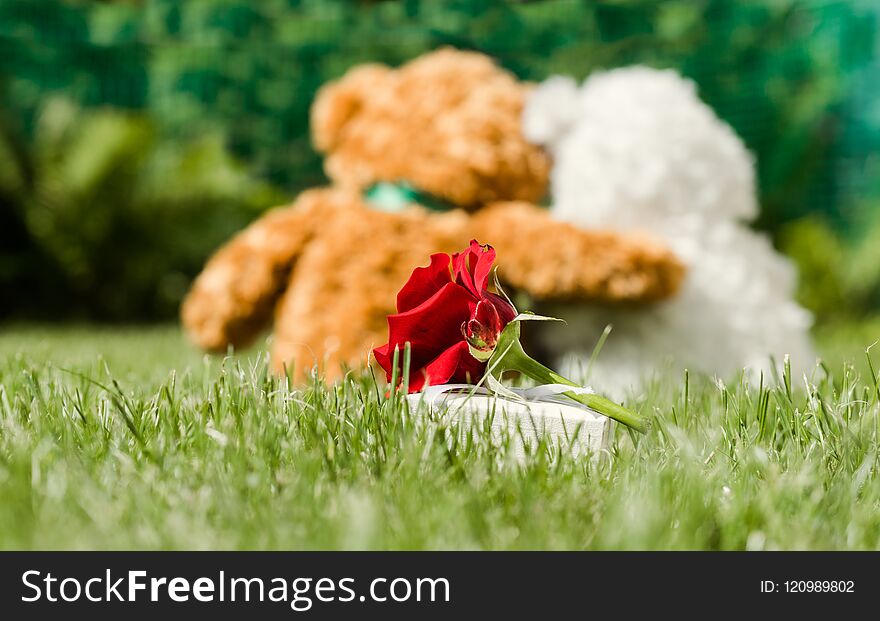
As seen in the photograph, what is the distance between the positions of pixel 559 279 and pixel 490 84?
549 millimetres

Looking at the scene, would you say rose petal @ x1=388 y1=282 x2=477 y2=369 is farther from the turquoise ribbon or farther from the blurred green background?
the blurred green background

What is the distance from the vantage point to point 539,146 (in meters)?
1.84

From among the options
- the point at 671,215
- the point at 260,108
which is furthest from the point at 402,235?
the point at 260,108

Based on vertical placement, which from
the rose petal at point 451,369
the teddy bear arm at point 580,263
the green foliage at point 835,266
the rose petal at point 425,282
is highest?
the green foliage at point 835,266

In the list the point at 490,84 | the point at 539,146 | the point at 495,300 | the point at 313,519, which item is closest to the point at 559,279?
the point at 539,146

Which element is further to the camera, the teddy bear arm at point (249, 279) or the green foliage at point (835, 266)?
the green foliage at point (835, 266)

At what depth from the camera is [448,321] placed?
925 millimetres

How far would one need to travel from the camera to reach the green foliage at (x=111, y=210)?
3.71m

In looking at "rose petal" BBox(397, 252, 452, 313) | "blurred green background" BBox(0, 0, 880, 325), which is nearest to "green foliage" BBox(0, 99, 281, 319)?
"blurred green background" BBox(0, 0, 880, 325)

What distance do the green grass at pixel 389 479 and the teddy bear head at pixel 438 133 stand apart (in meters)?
0.82

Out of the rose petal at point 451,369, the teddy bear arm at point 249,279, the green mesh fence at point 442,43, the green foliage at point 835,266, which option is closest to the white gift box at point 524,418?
the rose petal at point 451,369
